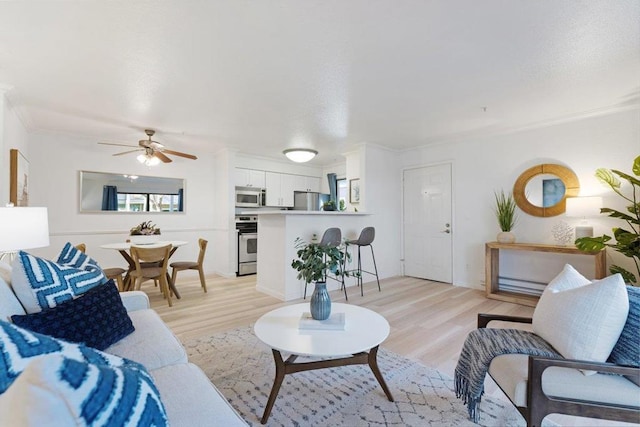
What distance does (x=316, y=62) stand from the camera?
7.76 feet

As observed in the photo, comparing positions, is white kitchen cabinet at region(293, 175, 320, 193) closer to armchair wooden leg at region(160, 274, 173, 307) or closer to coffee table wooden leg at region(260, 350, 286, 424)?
armchair wooden leg at region(160, 274, 173, 307)

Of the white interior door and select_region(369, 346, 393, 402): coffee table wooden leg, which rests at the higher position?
the white interior door

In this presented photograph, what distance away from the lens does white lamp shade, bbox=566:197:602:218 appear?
3.25m

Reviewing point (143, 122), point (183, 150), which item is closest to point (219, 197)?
point (183, 150)

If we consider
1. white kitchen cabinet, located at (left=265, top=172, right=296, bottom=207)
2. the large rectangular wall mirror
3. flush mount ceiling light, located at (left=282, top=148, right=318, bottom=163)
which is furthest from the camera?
white kitchen cabinet, located at (left=265, top=172, right=296, bottom=207)

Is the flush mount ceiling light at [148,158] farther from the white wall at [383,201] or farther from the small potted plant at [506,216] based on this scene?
the small potted plant at [506,216]

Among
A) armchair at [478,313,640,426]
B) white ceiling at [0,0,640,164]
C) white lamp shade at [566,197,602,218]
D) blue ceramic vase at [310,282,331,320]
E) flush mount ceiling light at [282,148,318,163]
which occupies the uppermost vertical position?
white ceiling at [0,0,640,164]

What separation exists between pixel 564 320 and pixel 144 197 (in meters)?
5.51

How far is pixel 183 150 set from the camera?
5336mm

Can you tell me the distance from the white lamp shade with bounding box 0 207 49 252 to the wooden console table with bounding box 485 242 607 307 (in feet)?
15.3

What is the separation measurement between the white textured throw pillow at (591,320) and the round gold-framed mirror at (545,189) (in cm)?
292

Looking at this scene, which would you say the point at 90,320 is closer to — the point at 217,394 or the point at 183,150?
the point at 217,394

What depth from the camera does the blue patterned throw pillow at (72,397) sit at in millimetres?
452

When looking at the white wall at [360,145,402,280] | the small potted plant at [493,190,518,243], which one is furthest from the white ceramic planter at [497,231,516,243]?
the white wall at [360,145,402,280]
